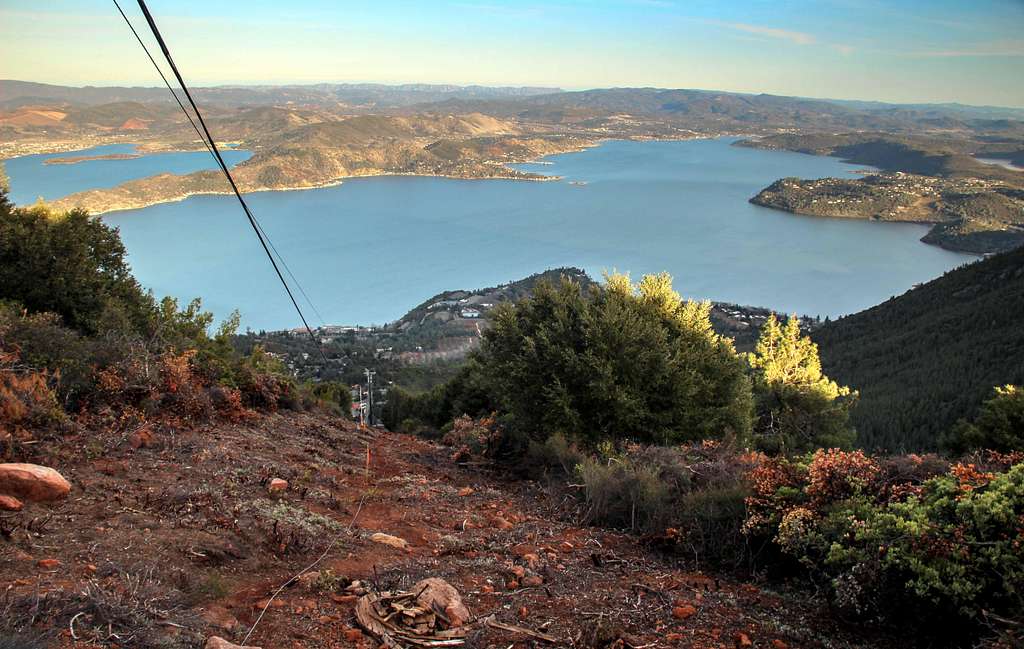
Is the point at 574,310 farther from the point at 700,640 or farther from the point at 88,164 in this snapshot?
the point at 88,164

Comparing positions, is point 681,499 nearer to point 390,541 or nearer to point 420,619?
point 390,541

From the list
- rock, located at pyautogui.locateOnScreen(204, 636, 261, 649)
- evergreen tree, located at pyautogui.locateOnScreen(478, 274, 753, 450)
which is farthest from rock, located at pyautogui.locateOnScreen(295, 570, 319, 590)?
evergreen tree, located at pyautogui.locateOnScreen(478, 274, 753, 450)

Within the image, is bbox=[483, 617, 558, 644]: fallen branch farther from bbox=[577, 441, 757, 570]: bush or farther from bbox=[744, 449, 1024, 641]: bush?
bbox=[577, 441, 757, 570]: bush

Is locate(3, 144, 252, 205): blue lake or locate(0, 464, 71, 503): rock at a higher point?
locate(3, 144, 252, 205): blue lake

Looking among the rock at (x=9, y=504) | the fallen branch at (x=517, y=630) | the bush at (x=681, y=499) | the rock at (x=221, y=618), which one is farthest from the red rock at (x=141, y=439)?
the bush at (x=681, y=499)

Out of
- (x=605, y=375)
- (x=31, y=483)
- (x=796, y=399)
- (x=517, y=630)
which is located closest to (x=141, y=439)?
(x=31, y=483)

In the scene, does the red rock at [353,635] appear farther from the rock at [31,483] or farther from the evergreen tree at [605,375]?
the evergreen tree at [605,375]

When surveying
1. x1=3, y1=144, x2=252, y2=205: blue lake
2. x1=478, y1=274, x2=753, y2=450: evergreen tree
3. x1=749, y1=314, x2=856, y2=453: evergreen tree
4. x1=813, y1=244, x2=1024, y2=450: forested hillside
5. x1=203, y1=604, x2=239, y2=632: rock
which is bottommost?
x1=813, y1=244, x2=1024, y2=450: forested hillside
